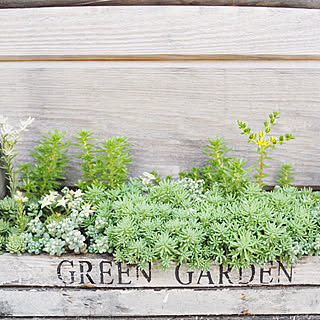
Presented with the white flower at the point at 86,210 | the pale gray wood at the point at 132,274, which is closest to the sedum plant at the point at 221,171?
the pale gray wood at the point at 132,274

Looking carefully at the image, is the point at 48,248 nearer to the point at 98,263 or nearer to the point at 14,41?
the point at 98,263

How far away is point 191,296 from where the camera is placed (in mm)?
1105

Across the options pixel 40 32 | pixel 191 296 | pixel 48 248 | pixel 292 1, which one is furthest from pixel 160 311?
pixel 292 1

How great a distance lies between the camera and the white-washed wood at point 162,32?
1.29 metres

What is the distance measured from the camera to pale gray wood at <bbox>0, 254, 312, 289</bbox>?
1.09 metres

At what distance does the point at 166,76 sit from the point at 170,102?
11cm

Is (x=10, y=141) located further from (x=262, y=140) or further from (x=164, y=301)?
(x=262, y=140)

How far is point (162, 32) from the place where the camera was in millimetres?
1303

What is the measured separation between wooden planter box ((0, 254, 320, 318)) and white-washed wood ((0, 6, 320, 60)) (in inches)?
32.2

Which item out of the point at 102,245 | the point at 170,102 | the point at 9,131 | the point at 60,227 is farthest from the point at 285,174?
the point at 9,131

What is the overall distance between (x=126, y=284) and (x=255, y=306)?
453mm

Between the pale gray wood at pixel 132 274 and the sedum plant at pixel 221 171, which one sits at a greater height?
the sedum plant at pixel 221 171

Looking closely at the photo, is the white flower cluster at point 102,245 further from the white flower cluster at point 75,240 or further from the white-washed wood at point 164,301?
the white-washed wood at point 164,301

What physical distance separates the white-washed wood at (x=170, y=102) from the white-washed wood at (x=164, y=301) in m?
0.54
